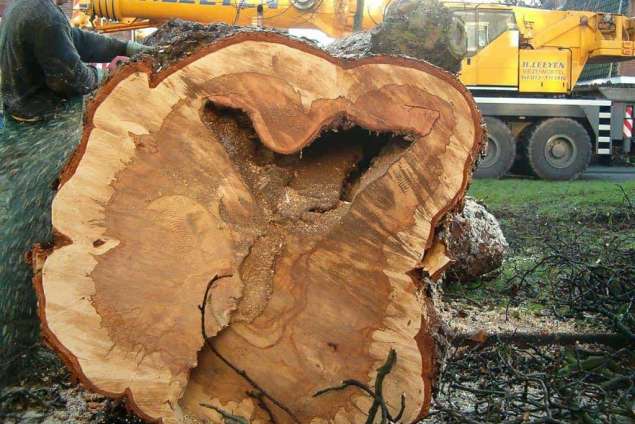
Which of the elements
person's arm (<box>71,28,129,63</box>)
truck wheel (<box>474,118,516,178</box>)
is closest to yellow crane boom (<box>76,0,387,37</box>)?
truck wheel (<box>474,118,516,178</box>)

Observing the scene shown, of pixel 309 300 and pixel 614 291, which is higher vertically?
pixel 309 300

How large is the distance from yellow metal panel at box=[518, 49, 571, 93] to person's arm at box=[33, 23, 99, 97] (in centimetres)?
981

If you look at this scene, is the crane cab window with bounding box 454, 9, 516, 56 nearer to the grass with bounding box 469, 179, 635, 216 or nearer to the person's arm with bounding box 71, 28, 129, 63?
the grass with bounding box 469, 179, 635, 216

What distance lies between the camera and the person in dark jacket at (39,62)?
302 centimetres

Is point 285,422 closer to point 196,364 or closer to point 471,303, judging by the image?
point 196,364

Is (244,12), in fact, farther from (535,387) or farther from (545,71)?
(535,387)

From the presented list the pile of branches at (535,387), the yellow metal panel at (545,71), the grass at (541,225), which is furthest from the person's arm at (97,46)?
the yellow metal panel at (545,71)

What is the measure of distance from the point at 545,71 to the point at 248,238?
35.8 feet

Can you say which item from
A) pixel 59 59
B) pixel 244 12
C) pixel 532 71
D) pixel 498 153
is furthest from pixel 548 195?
pixel 59 59

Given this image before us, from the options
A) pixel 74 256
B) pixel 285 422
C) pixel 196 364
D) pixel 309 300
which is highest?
pixel 74 256

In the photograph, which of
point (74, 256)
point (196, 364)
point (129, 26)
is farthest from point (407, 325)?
point (129, 26)

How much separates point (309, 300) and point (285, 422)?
367 mm

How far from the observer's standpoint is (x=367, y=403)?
7.06 feet

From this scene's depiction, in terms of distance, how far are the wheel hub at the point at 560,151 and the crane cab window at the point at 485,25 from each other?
5.94 ft
